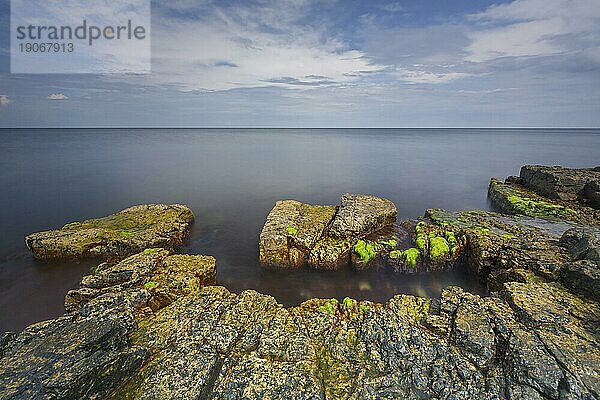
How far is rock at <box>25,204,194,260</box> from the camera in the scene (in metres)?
15.7

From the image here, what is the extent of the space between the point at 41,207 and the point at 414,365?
28.7 meters

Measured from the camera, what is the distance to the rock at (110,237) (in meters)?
15.7

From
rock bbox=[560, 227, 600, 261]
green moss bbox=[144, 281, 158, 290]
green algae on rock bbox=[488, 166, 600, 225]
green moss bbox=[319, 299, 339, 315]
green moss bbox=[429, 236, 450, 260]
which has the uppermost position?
green algae on rock bbox=[488, 166, 600, 225]

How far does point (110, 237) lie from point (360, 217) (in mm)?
13260

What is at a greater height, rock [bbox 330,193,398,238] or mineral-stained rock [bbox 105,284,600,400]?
rock [bbox 330,193,398,238]

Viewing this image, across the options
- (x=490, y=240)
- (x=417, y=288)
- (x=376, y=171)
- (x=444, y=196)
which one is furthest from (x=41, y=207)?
(x=376, y=171)

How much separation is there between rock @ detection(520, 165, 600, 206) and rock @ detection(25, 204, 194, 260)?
2657 centimetres

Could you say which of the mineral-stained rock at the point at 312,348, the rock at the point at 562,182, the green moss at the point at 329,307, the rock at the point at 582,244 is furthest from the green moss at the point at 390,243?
the rock at the point at 562,182

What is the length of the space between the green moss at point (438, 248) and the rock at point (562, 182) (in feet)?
44.8

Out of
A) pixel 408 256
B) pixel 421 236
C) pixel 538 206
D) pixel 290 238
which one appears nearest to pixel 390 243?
pixel 408 256

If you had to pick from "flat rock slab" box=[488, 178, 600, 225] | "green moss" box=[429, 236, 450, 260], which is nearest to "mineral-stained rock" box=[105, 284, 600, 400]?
"green moss" box=[429, 236, 450, 260]

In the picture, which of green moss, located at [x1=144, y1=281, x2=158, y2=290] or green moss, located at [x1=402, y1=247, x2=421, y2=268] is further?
green moss, located at [x1=402, y1=247, x2=421, y2=268]

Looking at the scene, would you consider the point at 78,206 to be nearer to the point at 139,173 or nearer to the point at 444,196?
the point at 139,173

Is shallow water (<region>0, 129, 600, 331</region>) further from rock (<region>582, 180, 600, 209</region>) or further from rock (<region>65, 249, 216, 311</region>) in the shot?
rock (<region>582, 180, 600, 209</region>)
